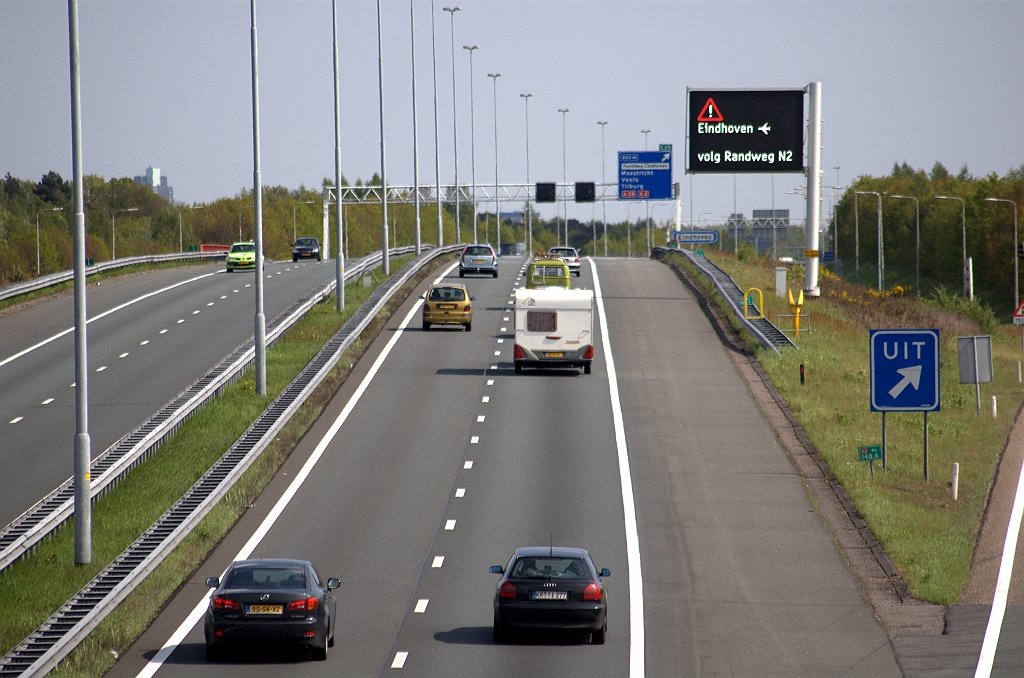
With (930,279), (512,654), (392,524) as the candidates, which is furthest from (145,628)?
(930,279)

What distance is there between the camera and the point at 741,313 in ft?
160

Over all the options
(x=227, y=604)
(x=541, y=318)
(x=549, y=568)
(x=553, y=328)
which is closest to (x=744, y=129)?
(x=553, y=328)

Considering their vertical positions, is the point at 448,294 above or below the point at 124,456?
above

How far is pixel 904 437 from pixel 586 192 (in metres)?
76.4

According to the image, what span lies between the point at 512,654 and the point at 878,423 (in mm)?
19892

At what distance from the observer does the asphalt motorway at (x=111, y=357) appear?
30.3 m

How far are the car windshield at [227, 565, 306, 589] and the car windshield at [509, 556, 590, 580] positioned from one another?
282 centimetres

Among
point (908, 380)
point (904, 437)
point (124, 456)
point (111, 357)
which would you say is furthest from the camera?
point (111, 357)

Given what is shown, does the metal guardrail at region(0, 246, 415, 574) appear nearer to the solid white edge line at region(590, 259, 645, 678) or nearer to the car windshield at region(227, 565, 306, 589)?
the car windshield at region(227, 565, 306, 589)

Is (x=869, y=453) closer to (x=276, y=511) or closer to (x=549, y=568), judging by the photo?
(x=549, y=568)

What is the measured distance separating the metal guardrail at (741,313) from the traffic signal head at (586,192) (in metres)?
41.1

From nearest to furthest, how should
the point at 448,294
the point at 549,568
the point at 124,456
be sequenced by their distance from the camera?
1. the point at 549,568
2. the point at 124,456
3. the point at 448,294

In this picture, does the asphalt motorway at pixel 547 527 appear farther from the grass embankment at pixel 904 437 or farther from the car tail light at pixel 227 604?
the grass embankment at pixel 904 437

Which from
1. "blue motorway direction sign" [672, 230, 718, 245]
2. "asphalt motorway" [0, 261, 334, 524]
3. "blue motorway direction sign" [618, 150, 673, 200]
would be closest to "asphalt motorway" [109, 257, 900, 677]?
"asphalt motorway" [0, 261, 334, 524]
